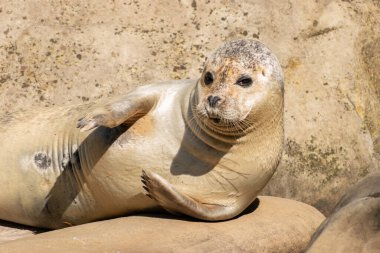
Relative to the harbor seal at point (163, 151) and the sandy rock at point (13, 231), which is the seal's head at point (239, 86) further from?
the sandy rock at point (13, 231)

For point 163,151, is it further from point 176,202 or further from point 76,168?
point 76,168

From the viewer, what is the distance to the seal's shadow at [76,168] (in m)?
6.61

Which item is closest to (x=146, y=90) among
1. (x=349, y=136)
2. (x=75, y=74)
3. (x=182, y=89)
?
(x=182, y=89)

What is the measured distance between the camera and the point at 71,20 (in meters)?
8.26

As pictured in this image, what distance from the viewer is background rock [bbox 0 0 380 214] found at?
7.99m

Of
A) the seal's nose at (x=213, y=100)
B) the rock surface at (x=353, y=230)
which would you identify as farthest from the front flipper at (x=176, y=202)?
the rock surface at (x=353, y=230)

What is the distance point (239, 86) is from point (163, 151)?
2.05 ft

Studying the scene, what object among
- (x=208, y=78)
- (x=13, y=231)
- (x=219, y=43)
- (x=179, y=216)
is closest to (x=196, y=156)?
(x=179, y=216)

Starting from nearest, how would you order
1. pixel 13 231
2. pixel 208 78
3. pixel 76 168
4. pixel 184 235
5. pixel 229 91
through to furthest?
pixel 184 235 → pixel 229 91 → pixel 208 78 → pixel 76 168 → pixel 13 231

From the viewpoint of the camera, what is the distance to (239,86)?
20.6 feet

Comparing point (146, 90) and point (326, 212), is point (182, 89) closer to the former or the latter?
point (146, 90)

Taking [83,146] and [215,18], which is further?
[215,18]

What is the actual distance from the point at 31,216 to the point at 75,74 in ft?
5.00

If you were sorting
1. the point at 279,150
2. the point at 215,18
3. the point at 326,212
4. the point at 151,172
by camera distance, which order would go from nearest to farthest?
the point at 151,172 < the point at 279,150 < the point at 326,212 < the point at 215,18
